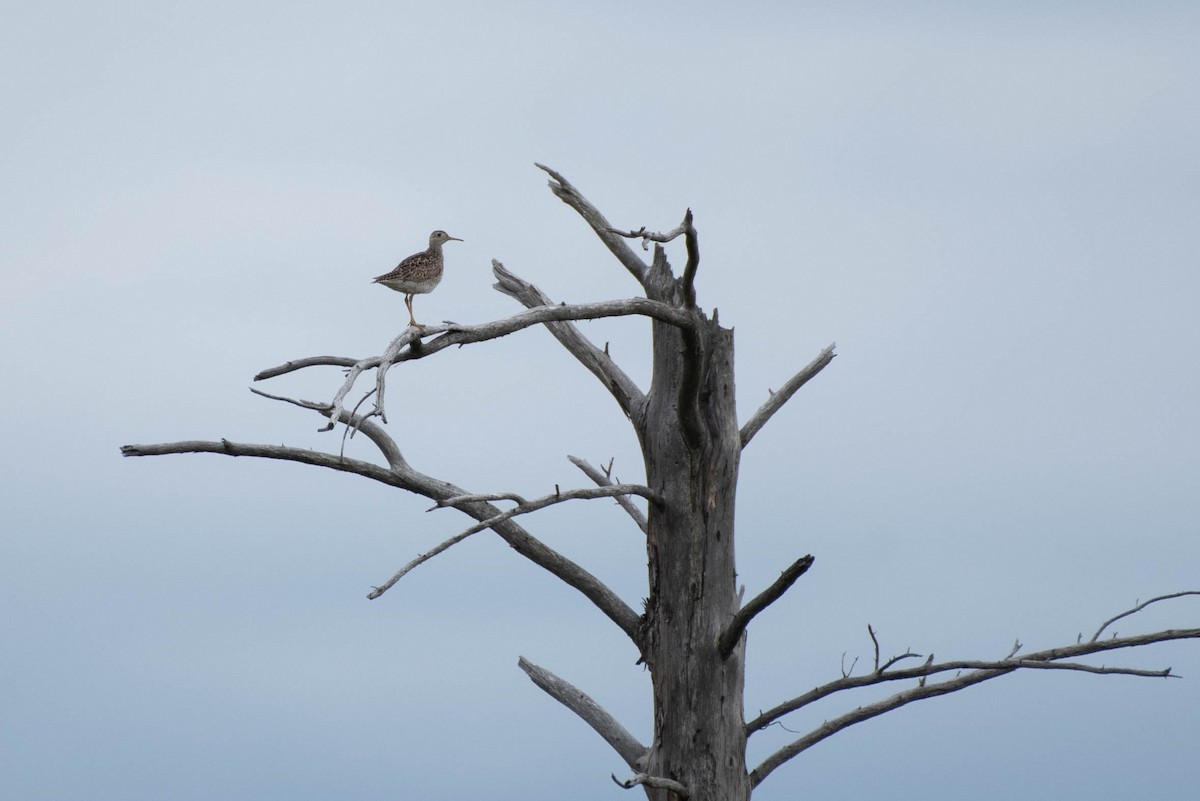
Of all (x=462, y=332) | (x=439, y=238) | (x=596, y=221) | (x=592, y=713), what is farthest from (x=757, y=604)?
(x=439, y=238)

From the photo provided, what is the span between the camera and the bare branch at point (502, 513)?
6859 mm

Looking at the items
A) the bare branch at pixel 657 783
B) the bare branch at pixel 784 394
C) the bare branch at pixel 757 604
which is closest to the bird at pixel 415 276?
the bare branch at pixel 784 394

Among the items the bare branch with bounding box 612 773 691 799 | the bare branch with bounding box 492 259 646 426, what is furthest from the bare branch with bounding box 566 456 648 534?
the bare branch with bounding box 612 773 691 799

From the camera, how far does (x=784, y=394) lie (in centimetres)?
919

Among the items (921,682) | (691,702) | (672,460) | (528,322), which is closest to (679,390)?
(672,460)

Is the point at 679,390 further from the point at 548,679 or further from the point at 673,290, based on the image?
the point at 548,679

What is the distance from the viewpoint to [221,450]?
25.7 feet

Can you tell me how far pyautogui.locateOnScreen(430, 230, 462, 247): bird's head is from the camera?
10414mm

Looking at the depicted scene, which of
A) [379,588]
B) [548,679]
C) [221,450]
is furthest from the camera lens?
[548,679]

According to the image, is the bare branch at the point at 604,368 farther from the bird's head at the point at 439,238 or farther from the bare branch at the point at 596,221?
the bird's head at the point at 439,238

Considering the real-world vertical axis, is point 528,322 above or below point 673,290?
below

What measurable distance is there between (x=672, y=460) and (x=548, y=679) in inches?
78.6

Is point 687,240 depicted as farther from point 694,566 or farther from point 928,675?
point 928,675

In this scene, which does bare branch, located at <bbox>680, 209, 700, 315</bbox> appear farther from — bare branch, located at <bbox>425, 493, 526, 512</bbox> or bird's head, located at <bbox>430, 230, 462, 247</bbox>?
bird's head, located at <bbox>430, 230, 462, 247</bbox>
